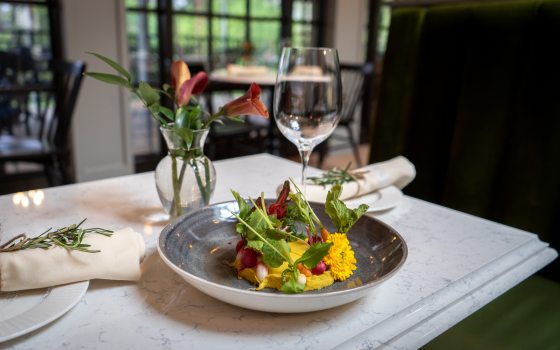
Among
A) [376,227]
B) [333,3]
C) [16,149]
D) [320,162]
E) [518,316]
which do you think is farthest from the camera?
[333,3]

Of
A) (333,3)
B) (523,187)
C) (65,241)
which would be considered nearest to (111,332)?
(65,241)

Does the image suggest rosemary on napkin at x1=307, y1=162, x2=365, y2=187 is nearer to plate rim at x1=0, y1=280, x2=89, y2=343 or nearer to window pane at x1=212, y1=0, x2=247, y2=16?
plate rim at x1=0, y1=280, x2=89, y2=343

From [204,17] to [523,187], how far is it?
2661 mm

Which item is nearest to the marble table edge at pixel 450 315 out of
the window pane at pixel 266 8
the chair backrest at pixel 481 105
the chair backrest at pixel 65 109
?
the chair backrest at pixel 481 105

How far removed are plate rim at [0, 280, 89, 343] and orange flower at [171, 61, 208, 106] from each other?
329 mm

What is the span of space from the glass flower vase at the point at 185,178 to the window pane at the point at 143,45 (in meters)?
2.51

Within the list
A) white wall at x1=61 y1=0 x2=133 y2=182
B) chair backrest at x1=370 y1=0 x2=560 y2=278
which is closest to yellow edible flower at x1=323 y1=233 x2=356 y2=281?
chair backrest at x1=370 y1=0 x2=560 y2=278

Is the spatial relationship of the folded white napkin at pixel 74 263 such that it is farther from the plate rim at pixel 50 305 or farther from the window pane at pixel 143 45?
the window pane at pixel 143 45

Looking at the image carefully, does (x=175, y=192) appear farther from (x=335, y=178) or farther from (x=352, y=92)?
(x=352, y=92)

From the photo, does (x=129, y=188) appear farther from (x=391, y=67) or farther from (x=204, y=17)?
(x=204, y=17)

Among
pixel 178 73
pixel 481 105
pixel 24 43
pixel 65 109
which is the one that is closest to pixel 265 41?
pixel 24 43

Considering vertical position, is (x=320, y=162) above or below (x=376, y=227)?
below

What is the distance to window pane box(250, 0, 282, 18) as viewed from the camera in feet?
12.1

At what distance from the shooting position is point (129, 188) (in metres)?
1.00
